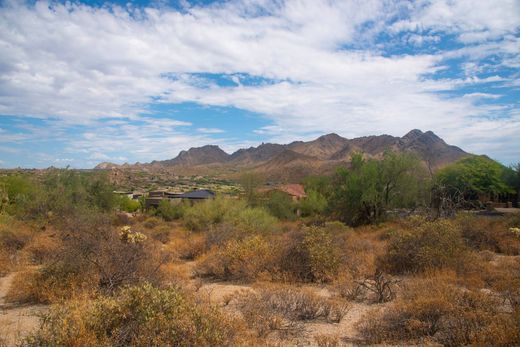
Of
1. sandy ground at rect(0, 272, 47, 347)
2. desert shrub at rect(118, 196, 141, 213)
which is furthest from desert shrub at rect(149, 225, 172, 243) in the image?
desert shrub at rect(118, 196, 141, 213)

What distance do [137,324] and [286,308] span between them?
353 cm

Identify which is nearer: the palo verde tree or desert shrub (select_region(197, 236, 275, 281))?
desert shrub (select_region(197, 236, 275, 281))

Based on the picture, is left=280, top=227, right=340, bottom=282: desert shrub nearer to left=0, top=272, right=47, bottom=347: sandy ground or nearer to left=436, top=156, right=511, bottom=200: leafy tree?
left=0, top=272, right=47, bottom=347: sandy ground

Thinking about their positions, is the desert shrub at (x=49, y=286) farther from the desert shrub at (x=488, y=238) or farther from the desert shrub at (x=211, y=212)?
the desert shrub at (x=211, y=212)

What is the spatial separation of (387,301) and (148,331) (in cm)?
594

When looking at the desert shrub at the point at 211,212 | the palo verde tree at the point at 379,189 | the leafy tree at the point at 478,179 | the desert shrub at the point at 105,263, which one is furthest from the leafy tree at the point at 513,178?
the desert shrub at the point at 105,263

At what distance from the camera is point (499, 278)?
33.0 ft

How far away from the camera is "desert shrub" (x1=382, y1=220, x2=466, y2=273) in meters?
11.7

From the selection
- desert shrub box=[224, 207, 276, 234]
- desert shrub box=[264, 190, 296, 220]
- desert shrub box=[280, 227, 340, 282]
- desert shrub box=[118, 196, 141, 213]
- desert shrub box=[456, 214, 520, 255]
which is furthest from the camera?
desert shrub box=[118, 196, 141, 213]

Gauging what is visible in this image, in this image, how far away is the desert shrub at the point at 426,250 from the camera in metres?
11.7

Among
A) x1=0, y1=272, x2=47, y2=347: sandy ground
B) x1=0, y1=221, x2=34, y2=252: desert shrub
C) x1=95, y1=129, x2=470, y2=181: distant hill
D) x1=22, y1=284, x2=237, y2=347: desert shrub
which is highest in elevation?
x1=95, y1=129, x2=470, y2=181: distant hill

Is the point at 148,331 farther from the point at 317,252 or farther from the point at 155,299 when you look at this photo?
the point at 317,252

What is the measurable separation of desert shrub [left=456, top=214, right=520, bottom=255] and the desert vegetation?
0.06m

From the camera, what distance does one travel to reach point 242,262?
12117 mm
